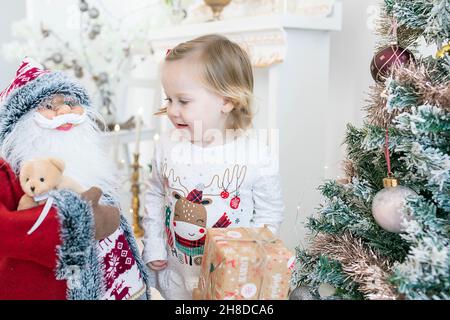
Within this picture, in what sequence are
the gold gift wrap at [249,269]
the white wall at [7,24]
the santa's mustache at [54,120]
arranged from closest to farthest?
1. the gold gift wrap at [249,269]
2. the santa's mustache at [54,120]
3. the white wall at [7,24]

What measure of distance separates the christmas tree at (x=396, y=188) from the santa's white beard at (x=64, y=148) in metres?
0.49

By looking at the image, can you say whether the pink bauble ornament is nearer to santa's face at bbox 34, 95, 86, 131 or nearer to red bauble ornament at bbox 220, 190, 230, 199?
red bauble ornament at bbox 220, 190, 230, 199

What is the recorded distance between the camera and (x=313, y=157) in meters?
1.92

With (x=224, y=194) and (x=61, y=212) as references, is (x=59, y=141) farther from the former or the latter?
(x=224, y=194)

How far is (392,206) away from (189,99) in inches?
19.5

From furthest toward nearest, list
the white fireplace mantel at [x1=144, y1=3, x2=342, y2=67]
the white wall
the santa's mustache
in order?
the white wall → the white fireplace mantel at [x1=144, y1=3, x2=342, y2=67] → the santa's mustache

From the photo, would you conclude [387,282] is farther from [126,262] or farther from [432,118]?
[126,262]

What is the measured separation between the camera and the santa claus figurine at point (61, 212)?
2.83ft

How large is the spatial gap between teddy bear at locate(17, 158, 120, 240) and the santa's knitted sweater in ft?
0.94

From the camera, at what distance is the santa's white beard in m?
0.96

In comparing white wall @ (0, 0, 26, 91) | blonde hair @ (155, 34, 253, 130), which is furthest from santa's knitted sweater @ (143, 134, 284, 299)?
white wall @ (0, 0, 26, 91)

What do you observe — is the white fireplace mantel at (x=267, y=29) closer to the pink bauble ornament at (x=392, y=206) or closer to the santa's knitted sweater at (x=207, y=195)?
the santa's knitted sweater at (x=207, y=195)

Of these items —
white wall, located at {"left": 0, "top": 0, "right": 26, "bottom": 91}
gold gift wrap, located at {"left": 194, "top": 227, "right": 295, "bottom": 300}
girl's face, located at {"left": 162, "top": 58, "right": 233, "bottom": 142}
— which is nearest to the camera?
gold gift wrap, located at {"left": 194, "top": 227, "right": 295, "bottom": 300}

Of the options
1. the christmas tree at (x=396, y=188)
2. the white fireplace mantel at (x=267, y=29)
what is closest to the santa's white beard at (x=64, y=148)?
the christmas tree at (x=396, y=188)
